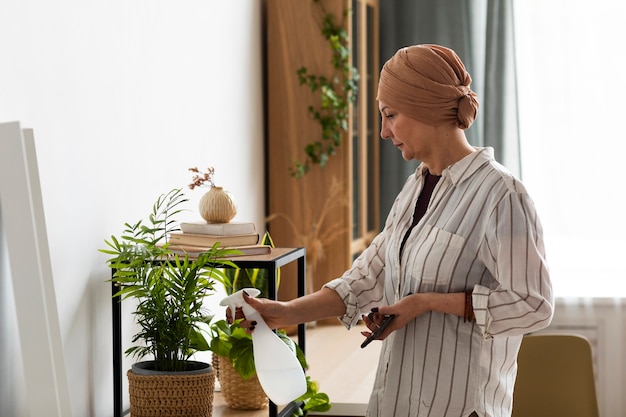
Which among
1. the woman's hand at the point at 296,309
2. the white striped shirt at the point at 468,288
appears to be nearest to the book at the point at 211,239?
the woman's hand at the point at 296,309

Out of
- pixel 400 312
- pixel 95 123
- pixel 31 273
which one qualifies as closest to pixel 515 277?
pixel 400 312

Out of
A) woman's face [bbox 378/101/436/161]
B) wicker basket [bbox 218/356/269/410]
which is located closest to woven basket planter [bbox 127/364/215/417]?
wicker basket [bbox 218/356/269/410]

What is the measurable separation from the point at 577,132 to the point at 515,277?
262cm

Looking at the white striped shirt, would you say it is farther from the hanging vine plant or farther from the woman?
the hanging vine plant

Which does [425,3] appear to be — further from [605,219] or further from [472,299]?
[472,299]

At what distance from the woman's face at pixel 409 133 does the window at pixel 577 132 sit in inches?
96.0

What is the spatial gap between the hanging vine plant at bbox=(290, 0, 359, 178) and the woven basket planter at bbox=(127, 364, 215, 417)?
1754 millimetres

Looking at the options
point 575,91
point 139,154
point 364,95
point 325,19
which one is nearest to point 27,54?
point 139,154

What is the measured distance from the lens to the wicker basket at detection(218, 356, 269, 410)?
210cm

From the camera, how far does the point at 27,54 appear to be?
5.53 ft

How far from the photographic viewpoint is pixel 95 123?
1.97 m

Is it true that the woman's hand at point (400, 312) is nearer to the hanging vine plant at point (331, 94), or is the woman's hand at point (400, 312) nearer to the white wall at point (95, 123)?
the white wall at point (95, 123)

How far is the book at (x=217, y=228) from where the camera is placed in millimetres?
2010

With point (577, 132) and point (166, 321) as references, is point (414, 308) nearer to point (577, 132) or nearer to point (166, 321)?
point (166, 321)
